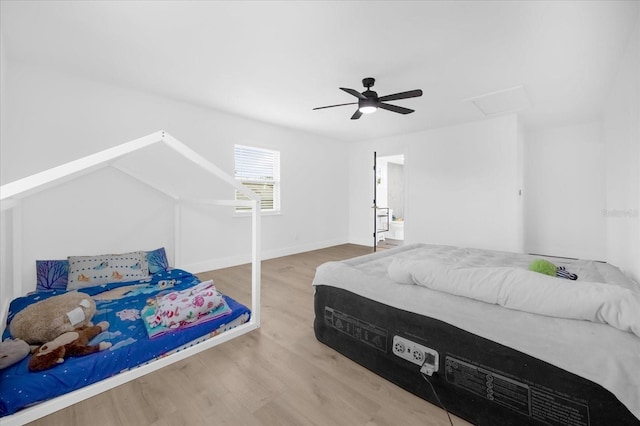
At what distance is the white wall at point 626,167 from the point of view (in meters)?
1.88

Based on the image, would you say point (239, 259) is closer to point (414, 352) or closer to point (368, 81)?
point (368, 81)

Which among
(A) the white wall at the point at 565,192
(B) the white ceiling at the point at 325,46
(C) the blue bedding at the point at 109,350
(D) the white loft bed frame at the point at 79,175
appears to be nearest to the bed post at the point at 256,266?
(D) the white loft bed frame at the point at 79,175

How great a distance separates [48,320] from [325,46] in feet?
9.89

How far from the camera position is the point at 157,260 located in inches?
131

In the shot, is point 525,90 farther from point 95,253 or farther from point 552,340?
point 95,253

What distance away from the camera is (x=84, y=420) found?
1.34 meters

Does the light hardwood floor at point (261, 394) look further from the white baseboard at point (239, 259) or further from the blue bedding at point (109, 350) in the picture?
the white baseboard at point (239, 259)

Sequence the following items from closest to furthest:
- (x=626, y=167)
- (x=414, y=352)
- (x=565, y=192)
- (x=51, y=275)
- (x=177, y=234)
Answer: (x=414, y=352) → (x=626, y=167) → (x=51, y=275) → (x=177, y=234) → (x=565, y=192)

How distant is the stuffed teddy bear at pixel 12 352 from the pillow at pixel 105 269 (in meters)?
1.21

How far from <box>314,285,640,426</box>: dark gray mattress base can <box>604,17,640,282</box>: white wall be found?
1.35 meters

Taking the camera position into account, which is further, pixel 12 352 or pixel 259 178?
pixel 259 178

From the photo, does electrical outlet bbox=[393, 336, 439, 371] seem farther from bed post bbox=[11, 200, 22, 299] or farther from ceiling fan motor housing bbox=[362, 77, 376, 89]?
bed post bbox=[11, 200, 22, 299]

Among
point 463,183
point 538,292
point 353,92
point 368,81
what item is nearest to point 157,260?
point 353,92

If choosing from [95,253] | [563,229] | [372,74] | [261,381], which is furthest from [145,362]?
[563,229]
